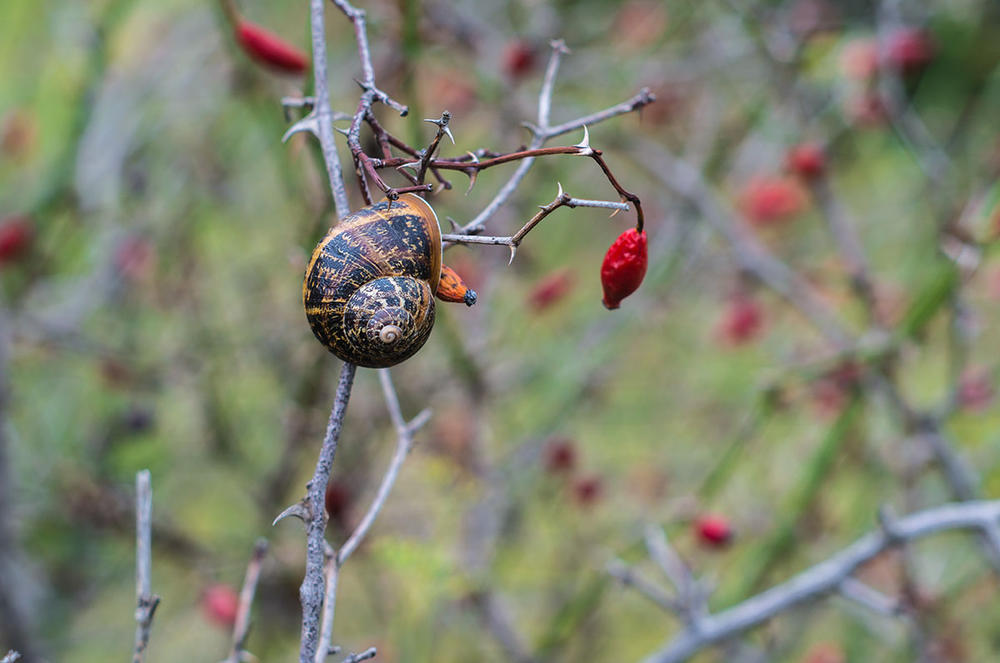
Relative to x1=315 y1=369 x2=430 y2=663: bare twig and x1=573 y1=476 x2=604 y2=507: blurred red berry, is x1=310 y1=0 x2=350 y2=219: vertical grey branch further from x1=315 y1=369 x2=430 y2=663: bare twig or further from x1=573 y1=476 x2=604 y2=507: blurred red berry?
x1=573 y1=476 x2=604 y2=507: blurred red berry

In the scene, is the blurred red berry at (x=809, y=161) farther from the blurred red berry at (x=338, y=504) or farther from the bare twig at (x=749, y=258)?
the blurred red berry at (x=338, y=504)

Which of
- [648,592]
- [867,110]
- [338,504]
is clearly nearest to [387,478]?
[648,592]

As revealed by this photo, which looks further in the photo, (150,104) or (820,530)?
(150,104)

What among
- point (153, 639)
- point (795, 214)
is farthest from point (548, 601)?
point (795, 214)

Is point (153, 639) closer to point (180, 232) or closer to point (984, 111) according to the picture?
point (180, 232)

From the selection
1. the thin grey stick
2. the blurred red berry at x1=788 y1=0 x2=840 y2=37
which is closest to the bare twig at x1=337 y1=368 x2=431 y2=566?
the thin grey stick
